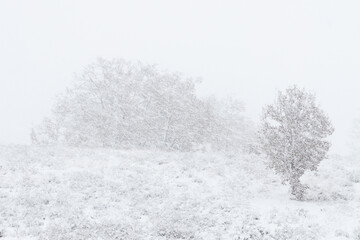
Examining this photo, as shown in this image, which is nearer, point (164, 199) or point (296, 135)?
point (164, 199)

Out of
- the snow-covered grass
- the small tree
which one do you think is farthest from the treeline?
the small tree

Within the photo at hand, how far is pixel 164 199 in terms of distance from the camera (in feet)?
57.7

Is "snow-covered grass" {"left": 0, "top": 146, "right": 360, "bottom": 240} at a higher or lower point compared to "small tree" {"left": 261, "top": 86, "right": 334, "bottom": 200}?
lower

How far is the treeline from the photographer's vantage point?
127 feet

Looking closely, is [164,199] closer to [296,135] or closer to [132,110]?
[296,135]

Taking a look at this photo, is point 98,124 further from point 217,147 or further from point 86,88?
point 217,147

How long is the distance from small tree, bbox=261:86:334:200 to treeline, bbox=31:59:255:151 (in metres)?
20.1

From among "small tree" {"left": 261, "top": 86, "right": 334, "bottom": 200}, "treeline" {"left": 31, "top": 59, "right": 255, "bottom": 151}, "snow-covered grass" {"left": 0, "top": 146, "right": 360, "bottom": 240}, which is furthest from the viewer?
"treeline" {"left": 31, "top": 59, "right": 255, "bottom": 151}

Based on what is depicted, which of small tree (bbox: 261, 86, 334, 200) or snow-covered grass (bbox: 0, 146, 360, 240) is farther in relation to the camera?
small tree (bbox: 261, 86, 334, 200)

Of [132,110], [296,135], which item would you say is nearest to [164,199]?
[296,135]

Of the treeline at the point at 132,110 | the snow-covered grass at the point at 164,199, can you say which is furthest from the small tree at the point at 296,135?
the treeline at the point at 132,110

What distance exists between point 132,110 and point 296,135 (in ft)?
73.3

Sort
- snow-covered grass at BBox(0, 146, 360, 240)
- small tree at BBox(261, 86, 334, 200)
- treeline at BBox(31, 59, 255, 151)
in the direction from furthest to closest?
treeline at BBox(31, 59, 255, 151) < small tree at BBox(261, 86, 334, 200) < snow-covered grass at BBox(0, 146, 360, 240)

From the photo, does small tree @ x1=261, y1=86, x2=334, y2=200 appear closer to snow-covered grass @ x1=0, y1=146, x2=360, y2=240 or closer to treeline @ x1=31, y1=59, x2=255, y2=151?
snow-covered grass @ x1=0, y1=146, x2=360, y2=240
